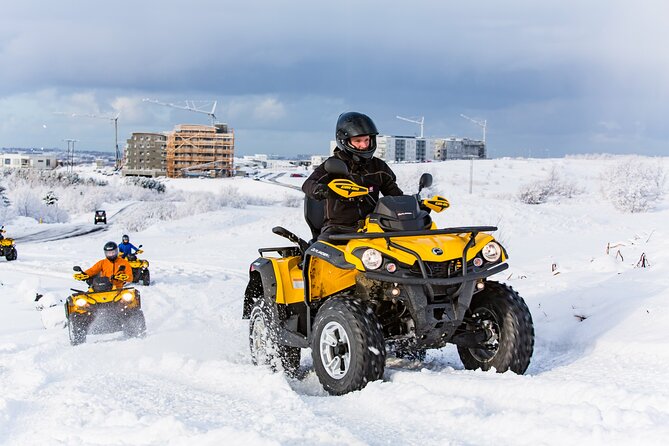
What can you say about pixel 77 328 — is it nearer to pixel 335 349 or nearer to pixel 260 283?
pixel 260 283

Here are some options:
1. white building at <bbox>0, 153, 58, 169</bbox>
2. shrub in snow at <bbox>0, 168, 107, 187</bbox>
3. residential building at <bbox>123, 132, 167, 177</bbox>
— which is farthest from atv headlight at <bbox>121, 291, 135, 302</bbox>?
white building at <bbox>0, 153, 58, 169</bbox>

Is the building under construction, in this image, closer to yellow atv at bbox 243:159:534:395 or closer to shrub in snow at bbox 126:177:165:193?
shrub in snow at bbox 126:177:165:193

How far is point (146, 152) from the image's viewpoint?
126 meters

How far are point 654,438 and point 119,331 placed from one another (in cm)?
884

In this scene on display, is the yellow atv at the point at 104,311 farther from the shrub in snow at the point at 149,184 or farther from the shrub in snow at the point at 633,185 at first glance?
the shrub in snow at the point at 149,184

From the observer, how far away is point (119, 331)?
1085 cm

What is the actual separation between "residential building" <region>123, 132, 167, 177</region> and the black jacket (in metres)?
121

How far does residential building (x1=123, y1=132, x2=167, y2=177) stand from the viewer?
4900 inches

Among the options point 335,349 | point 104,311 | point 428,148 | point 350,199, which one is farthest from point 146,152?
point 335,349

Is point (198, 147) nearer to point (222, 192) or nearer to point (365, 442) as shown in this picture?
point (222, 192)

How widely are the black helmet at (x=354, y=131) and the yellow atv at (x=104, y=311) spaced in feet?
18.8

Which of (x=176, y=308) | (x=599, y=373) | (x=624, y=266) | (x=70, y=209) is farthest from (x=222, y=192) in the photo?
(x=599, y=373)

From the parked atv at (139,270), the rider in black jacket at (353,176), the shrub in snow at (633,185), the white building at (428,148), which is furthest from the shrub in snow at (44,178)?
the rider in black jacket at (353,176)

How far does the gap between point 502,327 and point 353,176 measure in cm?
190
